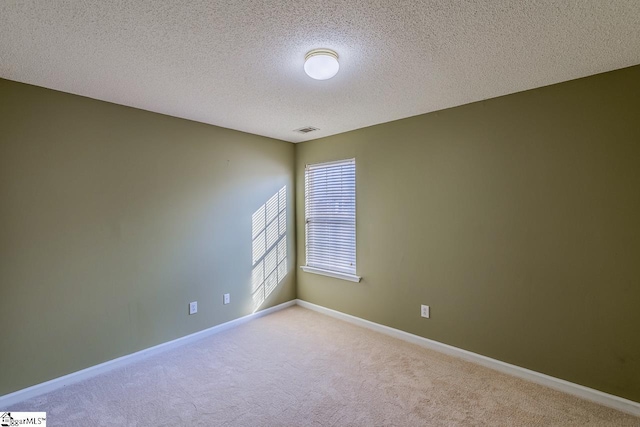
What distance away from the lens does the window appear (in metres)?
3.87

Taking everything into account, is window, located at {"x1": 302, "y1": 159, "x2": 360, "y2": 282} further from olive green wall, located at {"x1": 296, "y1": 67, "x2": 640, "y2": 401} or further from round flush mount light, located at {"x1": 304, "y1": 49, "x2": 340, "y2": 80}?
round flush mount light, located at {"x1": 304, "y1": 49, "x2": 340, "y2": 80}

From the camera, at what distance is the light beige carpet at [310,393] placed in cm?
206

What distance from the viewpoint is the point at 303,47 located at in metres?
1.86

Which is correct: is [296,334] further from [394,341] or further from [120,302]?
[120,302]

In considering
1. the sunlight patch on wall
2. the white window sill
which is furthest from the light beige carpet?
the sunlight patch on wall

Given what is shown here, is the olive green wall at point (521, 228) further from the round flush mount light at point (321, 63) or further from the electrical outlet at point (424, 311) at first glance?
the round flush mount light at point (321, 63)

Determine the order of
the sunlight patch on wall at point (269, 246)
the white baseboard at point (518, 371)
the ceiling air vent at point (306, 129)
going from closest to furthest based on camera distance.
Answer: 1. the white baseboard at point (518, 371)
2. the ceiling air vent at point (306, 129)
3. the sunlight patch on wall at point (269, 246)

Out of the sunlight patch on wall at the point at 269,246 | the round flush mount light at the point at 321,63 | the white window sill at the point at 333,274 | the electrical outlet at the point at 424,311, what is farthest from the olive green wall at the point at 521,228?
the round flush mount light at the point at 321,63

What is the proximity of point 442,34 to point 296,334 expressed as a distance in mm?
3118

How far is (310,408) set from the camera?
7.11 ft

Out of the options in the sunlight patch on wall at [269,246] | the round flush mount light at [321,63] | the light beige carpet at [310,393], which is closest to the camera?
the round flush mount light at [321,63]

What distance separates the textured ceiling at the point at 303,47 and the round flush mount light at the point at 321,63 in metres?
0.06

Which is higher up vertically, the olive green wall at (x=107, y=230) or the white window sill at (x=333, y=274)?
the olive green wall at (x=107, y=230)

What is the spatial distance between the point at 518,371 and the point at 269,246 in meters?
3.00
